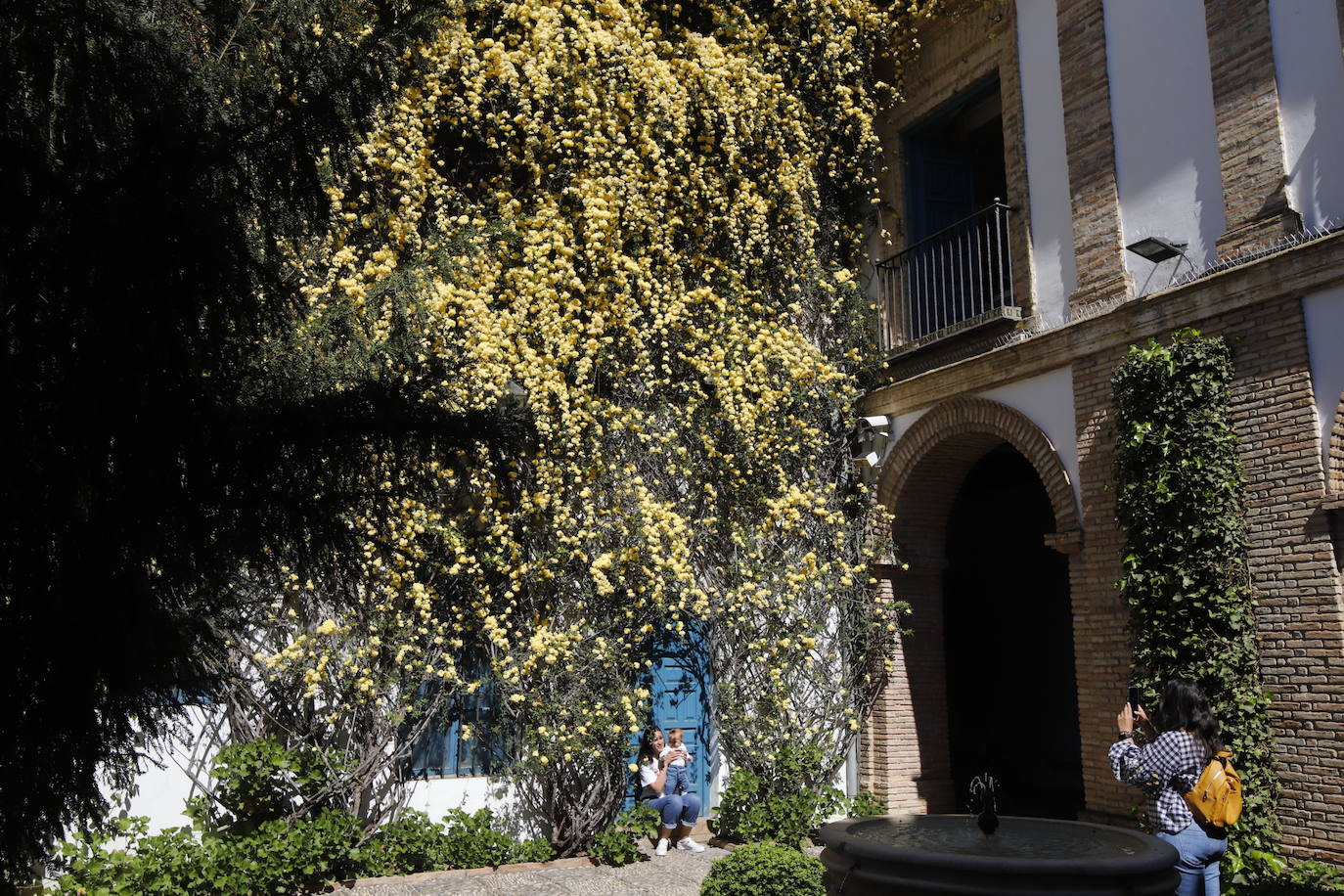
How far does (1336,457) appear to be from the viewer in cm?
697

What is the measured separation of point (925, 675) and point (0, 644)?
1031 centimetres

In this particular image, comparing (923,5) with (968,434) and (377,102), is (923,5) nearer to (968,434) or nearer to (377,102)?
(968,434)

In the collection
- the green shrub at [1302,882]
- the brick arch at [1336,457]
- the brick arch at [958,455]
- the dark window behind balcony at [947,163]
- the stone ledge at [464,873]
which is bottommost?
the stone ledge at [464,873]

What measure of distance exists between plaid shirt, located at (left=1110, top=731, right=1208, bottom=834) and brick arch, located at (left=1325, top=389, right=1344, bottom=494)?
260cm

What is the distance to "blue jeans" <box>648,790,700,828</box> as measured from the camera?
9.58 meters

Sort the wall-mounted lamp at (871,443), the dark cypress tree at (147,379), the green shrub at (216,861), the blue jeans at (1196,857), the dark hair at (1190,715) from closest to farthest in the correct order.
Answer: the dark cypress tree at (147,379) → the blue jeans at (1196,857) → the dark hair at (1190,715) → the green shrub at (216,861) → the wall-mounted lamp at (871,443)

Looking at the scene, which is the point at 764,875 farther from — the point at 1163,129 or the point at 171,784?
the point at 1163,129

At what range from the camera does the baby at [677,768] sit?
9.64m

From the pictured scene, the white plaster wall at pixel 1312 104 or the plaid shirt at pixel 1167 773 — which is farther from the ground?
the white plaster wall at pixel 1312 104

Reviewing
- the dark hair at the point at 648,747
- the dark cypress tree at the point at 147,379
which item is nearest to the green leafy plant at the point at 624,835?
the dark hair at the point at 648,747

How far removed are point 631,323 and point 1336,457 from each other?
5.81 m

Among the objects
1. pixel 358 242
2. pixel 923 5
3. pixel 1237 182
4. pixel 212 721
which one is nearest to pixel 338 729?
pixel 212 721

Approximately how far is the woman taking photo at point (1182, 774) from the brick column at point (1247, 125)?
3.74 m

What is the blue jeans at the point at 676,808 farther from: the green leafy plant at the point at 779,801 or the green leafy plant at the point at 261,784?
the green leafy plant at the point at 261,784
